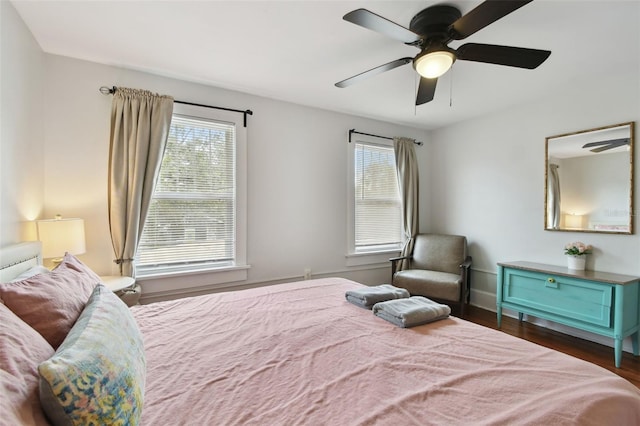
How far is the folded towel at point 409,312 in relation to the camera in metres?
1.60

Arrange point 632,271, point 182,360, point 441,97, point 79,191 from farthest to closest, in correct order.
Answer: point 441,97 < point 632,271 < point 79,191 < point 182,360

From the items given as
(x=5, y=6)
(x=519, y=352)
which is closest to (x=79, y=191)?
(x=5, y=6)

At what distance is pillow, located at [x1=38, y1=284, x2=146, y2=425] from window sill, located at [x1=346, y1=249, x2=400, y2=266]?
298cm

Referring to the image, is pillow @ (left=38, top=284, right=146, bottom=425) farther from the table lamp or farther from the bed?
the table lamp

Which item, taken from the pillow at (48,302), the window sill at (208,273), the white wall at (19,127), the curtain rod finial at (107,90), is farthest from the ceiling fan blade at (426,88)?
the white wall at (19,127)

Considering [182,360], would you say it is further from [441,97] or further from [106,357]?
Result: [441,97]

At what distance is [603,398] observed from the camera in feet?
3.13

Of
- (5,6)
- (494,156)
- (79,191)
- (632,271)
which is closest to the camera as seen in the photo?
(5,6)

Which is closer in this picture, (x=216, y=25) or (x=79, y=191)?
(x=216, y=25)

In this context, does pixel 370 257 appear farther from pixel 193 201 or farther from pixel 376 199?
pixel 193 201

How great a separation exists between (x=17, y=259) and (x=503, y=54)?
3040mm

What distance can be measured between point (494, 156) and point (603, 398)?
338 cm

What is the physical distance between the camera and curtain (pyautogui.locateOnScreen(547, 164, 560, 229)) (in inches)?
124

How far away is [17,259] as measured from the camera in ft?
5.10
